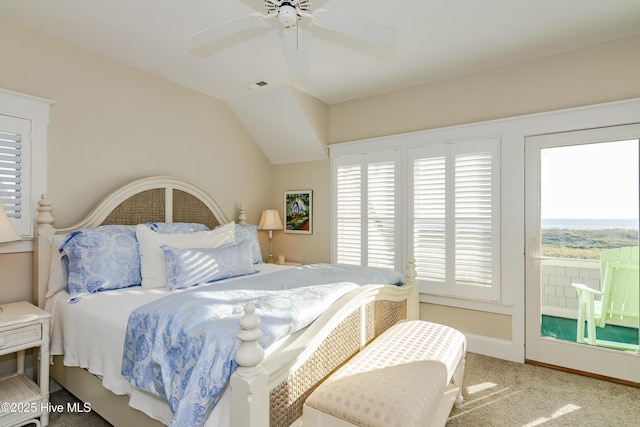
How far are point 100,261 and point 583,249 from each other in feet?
12.1

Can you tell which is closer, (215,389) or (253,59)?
(215,389)

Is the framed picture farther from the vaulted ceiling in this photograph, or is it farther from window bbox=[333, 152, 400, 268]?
the vaulted ceiling

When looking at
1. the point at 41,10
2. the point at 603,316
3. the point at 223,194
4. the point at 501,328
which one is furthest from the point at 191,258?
the point at 603,316

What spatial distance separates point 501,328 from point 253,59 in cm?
328

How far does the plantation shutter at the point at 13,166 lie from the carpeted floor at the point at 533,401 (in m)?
1.36

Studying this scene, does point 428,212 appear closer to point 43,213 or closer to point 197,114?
point 197,114

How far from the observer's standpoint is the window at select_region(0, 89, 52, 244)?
239 cm

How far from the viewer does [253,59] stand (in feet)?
9.75

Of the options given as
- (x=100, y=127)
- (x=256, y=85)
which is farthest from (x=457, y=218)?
(x=100, y=127)

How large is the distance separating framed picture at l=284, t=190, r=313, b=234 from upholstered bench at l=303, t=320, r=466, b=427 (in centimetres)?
246

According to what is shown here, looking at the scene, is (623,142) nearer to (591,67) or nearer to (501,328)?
(591,67)

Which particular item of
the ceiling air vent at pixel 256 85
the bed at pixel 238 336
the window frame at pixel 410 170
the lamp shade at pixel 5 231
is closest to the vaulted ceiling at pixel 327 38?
the ceiling air vent at pixel 256 85

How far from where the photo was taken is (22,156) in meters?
2.46

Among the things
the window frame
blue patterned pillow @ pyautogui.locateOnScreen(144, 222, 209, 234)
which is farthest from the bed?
the window frame
